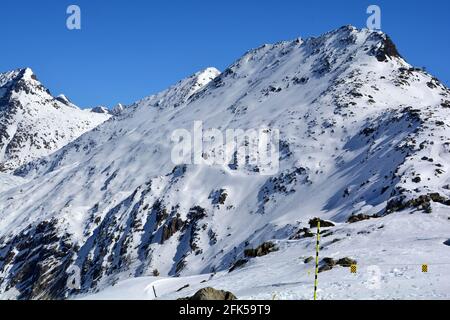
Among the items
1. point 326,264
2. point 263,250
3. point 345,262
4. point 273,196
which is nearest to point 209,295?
point 345,262

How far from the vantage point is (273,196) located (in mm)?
78312

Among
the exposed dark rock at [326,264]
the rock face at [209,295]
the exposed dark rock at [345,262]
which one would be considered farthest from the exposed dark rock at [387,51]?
the rock face at [209,295]

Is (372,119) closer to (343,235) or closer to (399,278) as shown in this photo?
(343,235)

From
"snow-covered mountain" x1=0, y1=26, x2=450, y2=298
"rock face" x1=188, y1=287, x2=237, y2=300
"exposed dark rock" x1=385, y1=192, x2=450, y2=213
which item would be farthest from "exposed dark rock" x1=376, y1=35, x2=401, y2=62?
"rock face" x1=188, y1=287, x2=237, y2=300

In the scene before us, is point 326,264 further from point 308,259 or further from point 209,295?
point 209,295

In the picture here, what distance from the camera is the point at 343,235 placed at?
33094 millimetres

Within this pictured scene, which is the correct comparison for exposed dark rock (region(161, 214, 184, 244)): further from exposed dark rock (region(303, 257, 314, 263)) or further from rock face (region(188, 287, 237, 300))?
rock face (region(188, 287, 237, 300))

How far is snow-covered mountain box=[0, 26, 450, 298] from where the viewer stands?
3005 centimetres

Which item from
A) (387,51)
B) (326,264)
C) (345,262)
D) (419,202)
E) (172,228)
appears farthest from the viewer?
(387,51)

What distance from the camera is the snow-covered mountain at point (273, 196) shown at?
30.0m

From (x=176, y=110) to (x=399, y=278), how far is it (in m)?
136

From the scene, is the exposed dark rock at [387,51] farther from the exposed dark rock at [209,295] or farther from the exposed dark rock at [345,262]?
the exposed dark rock at [209,295]

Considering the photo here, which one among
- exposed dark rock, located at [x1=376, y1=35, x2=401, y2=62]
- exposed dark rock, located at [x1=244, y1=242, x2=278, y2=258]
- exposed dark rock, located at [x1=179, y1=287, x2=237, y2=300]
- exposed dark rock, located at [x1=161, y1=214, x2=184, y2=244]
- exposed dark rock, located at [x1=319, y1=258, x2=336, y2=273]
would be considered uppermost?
exposed dark rock, located at [x1=376, y1=35, x2=401, y2=62]
